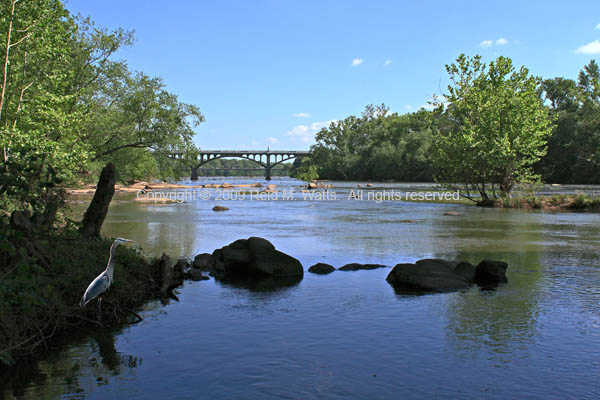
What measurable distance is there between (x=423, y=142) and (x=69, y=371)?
404ft

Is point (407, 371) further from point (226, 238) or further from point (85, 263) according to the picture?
point (226, 238)

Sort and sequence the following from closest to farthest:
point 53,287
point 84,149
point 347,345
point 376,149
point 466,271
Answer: point 347,345 → point 53,287 → point 466,271 → point 84,149 → point 376,149

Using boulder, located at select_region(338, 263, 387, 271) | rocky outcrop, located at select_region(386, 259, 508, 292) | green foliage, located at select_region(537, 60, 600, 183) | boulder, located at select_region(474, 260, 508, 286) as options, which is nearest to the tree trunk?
boulder, located at select_region(338, 263, 387, 271)

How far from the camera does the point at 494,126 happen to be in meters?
46.4

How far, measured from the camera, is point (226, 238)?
26.2 m

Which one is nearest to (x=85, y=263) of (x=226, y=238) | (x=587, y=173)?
(x=226, y=238)

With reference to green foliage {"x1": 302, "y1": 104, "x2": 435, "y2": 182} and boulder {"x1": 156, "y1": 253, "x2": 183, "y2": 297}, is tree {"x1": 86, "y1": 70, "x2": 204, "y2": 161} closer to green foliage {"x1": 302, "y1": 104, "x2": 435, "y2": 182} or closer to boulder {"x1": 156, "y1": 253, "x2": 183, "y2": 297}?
boulder {"x1": 156, "y1": 253, "x2": 183, "y2": 297}

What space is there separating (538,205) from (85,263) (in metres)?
41.4

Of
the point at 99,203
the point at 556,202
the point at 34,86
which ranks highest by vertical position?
the point at 34,86

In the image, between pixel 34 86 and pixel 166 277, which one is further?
pixel 34 86

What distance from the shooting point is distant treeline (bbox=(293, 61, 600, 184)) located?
282 feet

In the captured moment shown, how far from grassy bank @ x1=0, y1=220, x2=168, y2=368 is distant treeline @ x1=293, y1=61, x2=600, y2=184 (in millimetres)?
40077

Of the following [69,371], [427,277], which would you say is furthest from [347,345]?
[427,277]

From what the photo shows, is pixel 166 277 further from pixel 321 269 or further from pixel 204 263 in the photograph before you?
pixel 321 269
